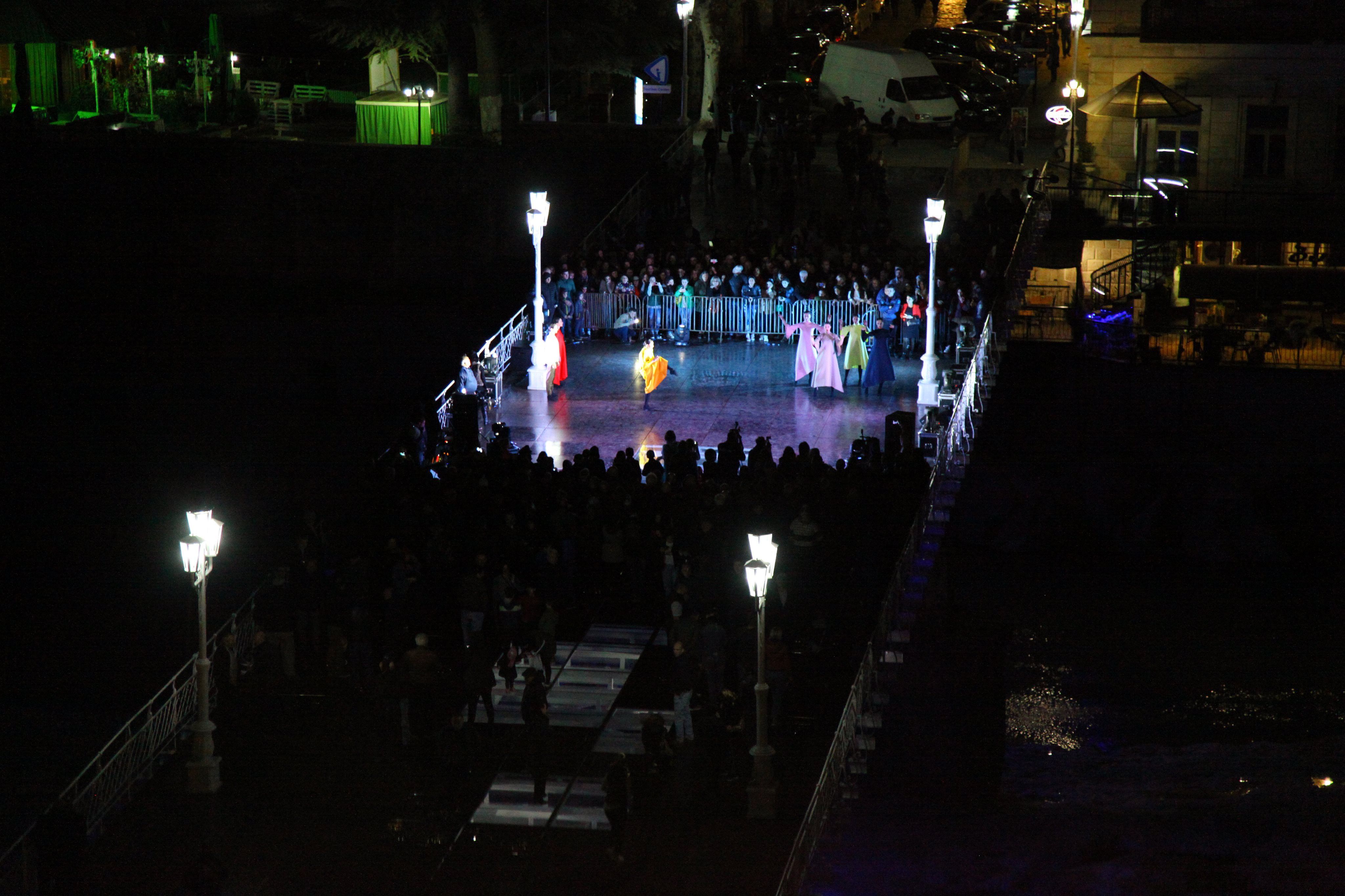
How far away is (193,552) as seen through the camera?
54.1 feet

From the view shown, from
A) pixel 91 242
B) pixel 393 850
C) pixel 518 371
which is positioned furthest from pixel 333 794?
pixel 91 242

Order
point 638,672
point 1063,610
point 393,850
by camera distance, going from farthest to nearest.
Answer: point 1063,610 < point 638,672 < point 393,850

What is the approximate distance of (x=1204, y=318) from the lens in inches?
→ 1359

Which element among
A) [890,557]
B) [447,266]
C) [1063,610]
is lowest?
[1063,610]

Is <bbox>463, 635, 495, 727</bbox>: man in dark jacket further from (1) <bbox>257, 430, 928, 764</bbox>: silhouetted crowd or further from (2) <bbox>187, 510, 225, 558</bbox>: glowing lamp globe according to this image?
(2) <bbox>187, 510, 225, 558</bbox>: glowing lamp globe

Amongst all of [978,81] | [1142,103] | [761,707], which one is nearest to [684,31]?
[978,81]

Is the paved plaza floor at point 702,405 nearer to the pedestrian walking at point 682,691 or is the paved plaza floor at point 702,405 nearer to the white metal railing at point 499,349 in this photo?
the white metal railing at point 499,349

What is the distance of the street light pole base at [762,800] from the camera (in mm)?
15750

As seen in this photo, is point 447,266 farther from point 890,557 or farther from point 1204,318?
point 890,557

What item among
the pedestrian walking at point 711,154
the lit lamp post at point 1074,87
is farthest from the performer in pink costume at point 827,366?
the pedestrian walking at point 711,154

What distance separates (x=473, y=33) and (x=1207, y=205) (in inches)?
622

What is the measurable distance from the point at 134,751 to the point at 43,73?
24.2 m

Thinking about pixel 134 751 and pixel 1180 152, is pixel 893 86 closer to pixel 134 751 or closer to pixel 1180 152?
pixel 1180 152

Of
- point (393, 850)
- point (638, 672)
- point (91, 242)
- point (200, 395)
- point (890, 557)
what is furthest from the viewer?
point (91, 242)
